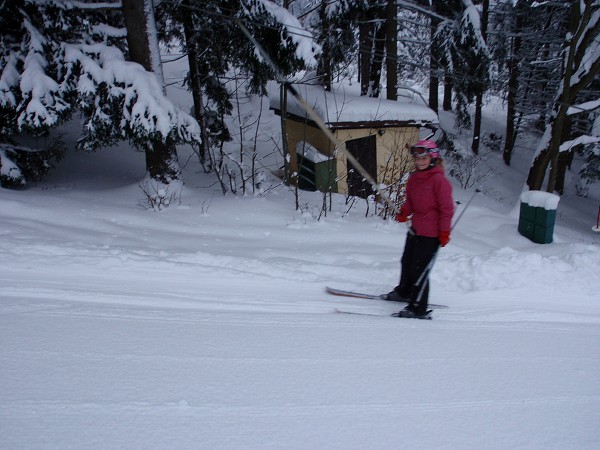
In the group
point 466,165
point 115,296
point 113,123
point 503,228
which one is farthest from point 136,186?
point 466,165

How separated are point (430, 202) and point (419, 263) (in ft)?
2.08

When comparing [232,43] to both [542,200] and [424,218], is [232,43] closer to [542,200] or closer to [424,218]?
[542,200]

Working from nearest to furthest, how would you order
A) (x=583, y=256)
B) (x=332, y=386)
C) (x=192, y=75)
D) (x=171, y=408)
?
(x=171, y=408) → (x=332, y=386) → (x=583, y=256) → (x=192, y=75)

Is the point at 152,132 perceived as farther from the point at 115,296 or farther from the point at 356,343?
the point at 356,343

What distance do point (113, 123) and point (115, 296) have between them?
4836 mm

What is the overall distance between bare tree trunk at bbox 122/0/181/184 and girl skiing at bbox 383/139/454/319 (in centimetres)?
512

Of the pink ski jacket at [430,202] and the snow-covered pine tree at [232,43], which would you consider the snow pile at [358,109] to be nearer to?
the snow-covered pine tree at [232,43]

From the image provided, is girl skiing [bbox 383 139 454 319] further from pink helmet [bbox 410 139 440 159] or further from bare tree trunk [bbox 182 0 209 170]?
bare tree trunk [bbox 182 0 209 170]

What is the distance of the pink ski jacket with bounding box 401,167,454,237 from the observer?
416 centimetres

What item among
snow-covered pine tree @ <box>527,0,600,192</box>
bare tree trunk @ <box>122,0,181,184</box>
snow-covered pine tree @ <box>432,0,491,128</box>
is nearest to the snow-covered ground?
bare tree trunk @ <box>122,0,181,184</box>

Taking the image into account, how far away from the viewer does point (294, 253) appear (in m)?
6.09

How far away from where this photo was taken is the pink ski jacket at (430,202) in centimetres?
416

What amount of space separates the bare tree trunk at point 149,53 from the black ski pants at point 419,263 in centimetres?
516

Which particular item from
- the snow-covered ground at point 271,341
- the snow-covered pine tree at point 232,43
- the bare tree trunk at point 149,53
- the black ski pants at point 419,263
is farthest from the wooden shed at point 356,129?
the black ski pants at point 419,263
